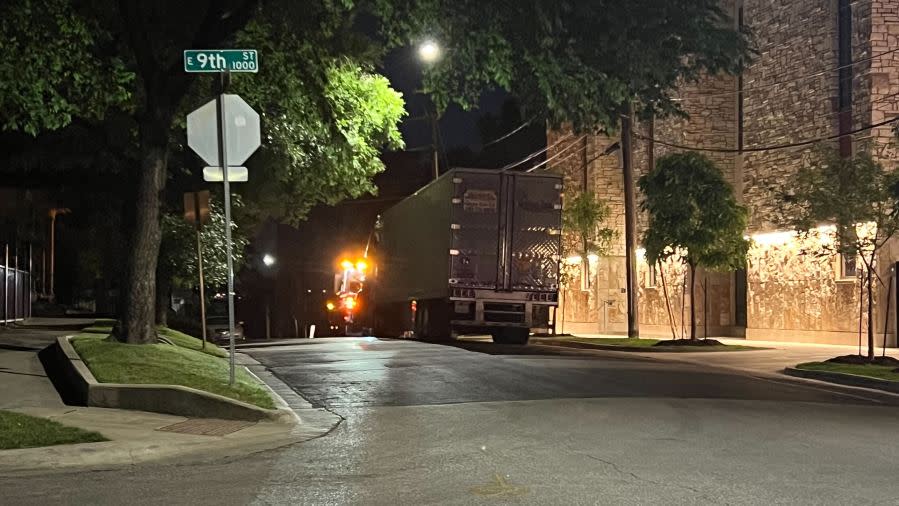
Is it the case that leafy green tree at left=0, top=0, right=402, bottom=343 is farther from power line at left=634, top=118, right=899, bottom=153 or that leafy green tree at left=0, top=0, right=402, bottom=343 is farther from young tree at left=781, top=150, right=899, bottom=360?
power line at left=634, top=118, right=899, bottom=153

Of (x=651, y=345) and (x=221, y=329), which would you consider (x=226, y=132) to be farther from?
(x=221, y=329)

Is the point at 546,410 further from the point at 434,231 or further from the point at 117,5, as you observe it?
the point at 434,231

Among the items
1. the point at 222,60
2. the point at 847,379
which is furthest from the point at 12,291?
the point at 847,379

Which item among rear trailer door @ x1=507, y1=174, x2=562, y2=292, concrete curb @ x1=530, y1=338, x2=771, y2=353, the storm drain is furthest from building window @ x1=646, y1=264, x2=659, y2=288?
the storm drain

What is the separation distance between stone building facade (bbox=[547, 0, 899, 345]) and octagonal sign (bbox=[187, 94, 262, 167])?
903cm

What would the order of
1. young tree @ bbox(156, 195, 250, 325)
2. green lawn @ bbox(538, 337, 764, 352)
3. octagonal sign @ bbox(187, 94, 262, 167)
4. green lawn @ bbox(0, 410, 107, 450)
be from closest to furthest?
1. green lawn @ bbox(0, 410, 107, 450)
2. octagonal sign @ bbox(187, 94, 262, 167)
3. young tree @ bbox(156, 195, 250, 325)
4. green lawn @ bbox(538, 337, 764, 352)

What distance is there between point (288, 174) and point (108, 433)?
12.9m

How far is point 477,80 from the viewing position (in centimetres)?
1405

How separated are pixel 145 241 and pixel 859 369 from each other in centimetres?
1231

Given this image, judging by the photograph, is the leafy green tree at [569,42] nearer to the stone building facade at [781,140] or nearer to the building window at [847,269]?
the stone building facade at [781,140]

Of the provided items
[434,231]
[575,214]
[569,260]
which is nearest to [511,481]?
[434,231]

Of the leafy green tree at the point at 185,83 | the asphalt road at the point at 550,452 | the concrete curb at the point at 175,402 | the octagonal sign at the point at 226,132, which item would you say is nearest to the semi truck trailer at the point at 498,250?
the leafy green tree at the point at 185,83

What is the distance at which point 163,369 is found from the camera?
12.0 meters

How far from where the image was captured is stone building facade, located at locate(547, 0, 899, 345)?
937 inches
